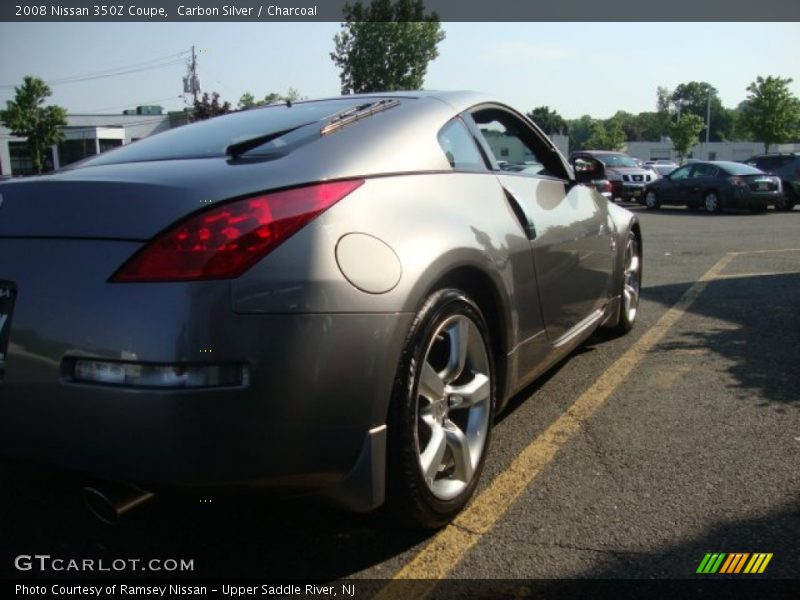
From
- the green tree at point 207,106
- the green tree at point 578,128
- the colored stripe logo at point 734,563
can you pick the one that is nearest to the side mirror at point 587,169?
the colored stripe logo at point 734,563

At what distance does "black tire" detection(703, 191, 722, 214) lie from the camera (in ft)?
61.5

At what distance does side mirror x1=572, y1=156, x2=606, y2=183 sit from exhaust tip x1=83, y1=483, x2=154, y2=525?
9.77 ft

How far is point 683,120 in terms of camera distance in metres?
60.9

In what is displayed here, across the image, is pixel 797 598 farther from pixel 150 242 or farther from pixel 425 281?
pixel 150 242

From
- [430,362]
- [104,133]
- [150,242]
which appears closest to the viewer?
[150,242]

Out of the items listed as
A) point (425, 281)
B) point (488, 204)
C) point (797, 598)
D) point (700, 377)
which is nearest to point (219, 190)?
point (425, 281)

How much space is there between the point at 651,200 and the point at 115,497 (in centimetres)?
2096

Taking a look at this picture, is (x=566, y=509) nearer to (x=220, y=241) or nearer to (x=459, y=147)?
(x=459, y=147)

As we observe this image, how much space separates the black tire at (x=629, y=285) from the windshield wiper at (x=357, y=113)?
2432mm

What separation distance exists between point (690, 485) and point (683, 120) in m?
64.7

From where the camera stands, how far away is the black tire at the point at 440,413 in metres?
2.19

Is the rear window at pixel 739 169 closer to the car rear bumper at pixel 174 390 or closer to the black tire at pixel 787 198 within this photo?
the black tire at pixel 787 198

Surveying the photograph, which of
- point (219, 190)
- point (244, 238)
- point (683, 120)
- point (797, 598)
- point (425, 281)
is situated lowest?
point (797, 598)

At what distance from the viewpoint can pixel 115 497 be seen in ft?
6.28
